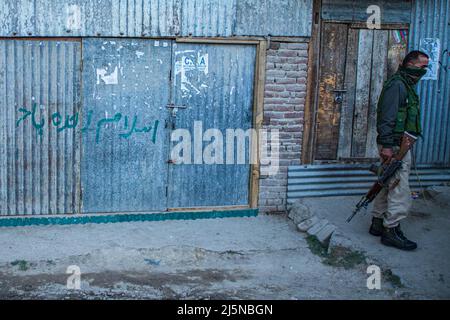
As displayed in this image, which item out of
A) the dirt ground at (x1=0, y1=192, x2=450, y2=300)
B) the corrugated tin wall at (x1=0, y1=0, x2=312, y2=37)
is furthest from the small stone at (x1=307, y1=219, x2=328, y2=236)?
the corrugated tin wall at (x1=0, y1=0, x2=312, y2=37)

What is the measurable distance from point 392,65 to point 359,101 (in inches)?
25.9

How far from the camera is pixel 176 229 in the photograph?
851cm

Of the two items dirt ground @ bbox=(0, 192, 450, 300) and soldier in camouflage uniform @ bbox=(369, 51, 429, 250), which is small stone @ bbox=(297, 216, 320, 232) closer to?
dirt ground @ bbox=(0, 192, 450, 300)

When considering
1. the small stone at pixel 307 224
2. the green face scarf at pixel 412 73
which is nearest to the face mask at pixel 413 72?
the green face scarf at pixel 412 73

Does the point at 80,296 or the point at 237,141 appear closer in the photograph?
the point at 80,296

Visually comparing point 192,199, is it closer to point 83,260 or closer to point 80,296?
point 83,260

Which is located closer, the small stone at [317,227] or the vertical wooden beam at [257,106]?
the small stone at [317,227]

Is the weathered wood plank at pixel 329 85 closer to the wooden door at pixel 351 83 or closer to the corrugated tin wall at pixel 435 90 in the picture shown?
the wooden door at pixel 351 83

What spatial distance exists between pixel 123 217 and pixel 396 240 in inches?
132

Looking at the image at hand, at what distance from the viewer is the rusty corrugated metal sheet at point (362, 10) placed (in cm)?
888

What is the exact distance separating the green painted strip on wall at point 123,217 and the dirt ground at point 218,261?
84 mm

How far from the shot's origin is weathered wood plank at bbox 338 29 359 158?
9.02m

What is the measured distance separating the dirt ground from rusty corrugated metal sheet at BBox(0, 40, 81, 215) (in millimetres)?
392
